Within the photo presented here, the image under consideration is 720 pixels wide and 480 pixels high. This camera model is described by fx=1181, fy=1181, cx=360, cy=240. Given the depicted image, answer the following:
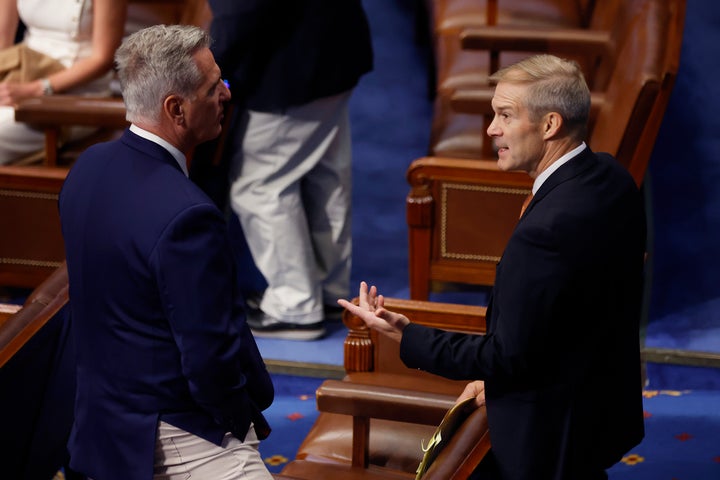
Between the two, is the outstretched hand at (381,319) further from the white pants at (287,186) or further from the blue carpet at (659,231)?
the white pants at (287,186)

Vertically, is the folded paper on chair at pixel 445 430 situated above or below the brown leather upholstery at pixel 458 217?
above

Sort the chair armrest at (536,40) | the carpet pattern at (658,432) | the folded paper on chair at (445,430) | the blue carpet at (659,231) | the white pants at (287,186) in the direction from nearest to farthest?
the folded paper on chair at (445,430) → the carpet pattern at (658,432) → the blue carpet at (659,231) → the white pants at (287,186) → the chair armrest at (536,40)

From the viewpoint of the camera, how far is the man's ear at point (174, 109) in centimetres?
196

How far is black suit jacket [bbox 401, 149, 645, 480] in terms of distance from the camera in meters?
1.93

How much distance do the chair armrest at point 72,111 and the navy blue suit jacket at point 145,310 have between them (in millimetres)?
1701

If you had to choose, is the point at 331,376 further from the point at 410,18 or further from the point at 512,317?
the point at 410,18

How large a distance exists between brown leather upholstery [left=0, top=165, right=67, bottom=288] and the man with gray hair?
1.85 metres

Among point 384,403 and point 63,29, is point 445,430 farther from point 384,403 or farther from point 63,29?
point 63,29

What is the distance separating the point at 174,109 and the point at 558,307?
0.72 m

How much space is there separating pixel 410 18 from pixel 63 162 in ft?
8.70

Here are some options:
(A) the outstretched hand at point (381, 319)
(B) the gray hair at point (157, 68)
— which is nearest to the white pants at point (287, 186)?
(A) the outstretched hand at point (381, 319)

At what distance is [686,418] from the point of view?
3.41 m

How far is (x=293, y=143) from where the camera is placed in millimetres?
3785

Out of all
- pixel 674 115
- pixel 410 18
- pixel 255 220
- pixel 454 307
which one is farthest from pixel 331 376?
pixel 410 18
